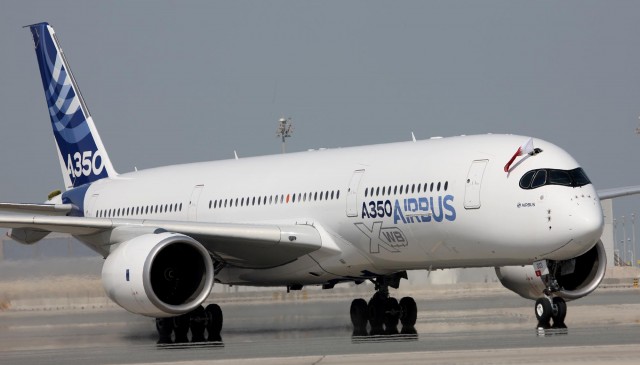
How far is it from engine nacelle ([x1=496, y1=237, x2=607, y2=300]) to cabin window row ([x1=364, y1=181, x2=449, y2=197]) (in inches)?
99.7

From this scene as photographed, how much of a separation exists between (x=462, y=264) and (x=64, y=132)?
1413 centimetres

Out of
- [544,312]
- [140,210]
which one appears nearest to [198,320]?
[140,210]

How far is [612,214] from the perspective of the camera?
77000mm

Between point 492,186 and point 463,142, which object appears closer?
point 492,186

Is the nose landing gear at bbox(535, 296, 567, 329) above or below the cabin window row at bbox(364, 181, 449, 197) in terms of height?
below

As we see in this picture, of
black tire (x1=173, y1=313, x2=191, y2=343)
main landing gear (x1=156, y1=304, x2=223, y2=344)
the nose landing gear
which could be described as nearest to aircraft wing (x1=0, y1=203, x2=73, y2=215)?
main landing gear (x1=156, y1=304, x2=223, y2=344)

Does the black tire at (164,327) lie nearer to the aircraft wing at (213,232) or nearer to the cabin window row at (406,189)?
the aircraft wing at (213,232)

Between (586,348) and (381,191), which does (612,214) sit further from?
(586,348)

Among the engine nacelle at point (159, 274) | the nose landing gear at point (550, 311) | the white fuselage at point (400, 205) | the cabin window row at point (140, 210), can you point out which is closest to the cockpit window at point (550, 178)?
the white fuselage at point (400, 205)

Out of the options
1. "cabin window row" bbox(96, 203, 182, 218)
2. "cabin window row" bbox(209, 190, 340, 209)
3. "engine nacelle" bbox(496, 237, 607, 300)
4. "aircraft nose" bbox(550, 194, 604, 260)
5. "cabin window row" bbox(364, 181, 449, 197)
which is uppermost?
"cabin window row" bbox(96, 203, 182, 218)

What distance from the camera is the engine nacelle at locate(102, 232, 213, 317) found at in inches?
917

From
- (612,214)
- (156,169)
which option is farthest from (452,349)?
(612,214)

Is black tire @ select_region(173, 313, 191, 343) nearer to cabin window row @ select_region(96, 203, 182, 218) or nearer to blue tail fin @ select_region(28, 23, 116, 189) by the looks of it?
cabin window row @ select_region(96, 203, 182, 218)

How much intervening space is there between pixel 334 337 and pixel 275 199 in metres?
5.86
